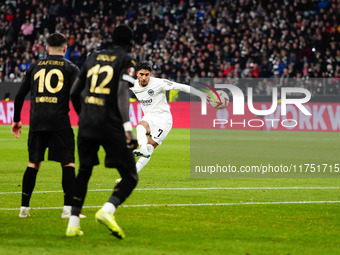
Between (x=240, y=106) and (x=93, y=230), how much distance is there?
890 inches

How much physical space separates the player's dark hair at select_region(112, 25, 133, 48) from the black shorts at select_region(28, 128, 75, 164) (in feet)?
5.40

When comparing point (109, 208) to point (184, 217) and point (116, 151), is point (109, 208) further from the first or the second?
point (184, 217)

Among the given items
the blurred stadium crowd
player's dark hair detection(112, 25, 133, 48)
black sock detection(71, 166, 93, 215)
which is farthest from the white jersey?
the blurred stadium crowd

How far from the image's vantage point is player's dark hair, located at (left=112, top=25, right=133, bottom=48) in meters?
7.55

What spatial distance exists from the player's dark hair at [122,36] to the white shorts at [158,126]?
6.59 meters

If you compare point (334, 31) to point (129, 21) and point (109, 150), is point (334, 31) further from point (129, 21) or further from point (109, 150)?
point (109, 150)

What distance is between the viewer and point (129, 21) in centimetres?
3997

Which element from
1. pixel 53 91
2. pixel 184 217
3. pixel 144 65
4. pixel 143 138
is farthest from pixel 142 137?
pixel 53 91

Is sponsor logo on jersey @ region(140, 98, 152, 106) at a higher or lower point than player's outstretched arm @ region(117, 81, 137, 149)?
lower

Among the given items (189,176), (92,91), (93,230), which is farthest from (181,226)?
(189,176)

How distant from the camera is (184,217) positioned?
360 inches

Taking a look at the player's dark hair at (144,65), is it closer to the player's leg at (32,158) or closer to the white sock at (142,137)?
the white sock at (142,137)

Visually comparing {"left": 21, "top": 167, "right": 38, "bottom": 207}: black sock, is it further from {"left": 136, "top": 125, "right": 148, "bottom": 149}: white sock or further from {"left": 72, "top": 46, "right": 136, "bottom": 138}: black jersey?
{"left": 136, "top": 125, "right": 148, "bottom": 149}: white sock

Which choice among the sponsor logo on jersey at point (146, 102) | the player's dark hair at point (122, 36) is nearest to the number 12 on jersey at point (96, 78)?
the player's dark hair at point (122, 36)
